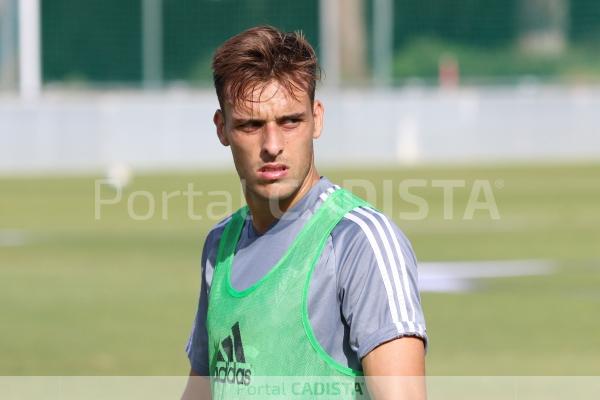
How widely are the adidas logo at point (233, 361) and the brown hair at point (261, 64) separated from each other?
601 millimetres

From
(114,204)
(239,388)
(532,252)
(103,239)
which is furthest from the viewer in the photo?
(114,204)

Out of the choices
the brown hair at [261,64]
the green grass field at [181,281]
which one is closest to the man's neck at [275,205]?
the brown hair at [261,64]

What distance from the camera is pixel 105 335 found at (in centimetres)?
1095

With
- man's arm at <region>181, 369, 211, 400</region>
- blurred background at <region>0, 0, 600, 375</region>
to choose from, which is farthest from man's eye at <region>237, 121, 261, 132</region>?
blurred background at <region>0, 0, 600, 375</region>

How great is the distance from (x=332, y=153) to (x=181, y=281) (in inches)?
579

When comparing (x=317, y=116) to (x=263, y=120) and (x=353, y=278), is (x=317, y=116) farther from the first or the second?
(x=353, y=278)

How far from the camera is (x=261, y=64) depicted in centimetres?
350

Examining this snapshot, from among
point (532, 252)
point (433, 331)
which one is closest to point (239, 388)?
point (433, 331)

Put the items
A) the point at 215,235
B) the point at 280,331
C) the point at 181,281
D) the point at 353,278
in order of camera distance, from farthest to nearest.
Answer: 1. the point at 181,281
2. the point at 215,235
3. the point at 280,331
4. the point at 353,278

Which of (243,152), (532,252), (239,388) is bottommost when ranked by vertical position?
(532,252)

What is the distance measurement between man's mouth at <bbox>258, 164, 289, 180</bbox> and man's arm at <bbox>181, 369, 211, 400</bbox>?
74 cm

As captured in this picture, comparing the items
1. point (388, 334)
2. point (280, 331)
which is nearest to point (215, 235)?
point (280, 331)

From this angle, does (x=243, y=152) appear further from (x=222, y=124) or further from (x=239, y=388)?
(x=239, y=388)

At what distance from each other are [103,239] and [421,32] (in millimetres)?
16067
